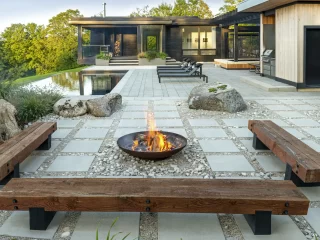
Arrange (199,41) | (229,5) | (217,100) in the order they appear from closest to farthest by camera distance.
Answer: (217,100)
(199,41)
(229,5)

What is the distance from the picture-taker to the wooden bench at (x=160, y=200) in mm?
2691

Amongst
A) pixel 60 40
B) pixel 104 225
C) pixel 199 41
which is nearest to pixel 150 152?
pixel 104 225

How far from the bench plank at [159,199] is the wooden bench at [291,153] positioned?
397 millimetres

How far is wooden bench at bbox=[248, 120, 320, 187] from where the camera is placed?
3.21 m

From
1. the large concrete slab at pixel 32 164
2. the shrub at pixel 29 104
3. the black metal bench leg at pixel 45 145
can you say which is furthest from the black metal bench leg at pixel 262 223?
the shrub at pixel 29 104

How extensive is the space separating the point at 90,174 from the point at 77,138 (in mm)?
1587

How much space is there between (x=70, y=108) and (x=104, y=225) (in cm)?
441

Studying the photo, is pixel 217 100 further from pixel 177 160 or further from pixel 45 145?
pixel 45 145

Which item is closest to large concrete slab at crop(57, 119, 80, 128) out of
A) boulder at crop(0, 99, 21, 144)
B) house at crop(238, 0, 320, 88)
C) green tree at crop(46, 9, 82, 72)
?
boulder at crop(0, 99, 21, 144)

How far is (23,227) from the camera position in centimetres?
291

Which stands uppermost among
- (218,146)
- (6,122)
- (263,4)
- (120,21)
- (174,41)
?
(120,21)

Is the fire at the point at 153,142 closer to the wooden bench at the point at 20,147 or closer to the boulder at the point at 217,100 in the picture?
the wooden bench at the point at 20,147

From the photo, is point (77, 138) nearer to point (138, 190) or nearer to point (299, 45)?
point (138, 190)

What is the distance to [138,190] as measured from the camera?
9.36 feet
